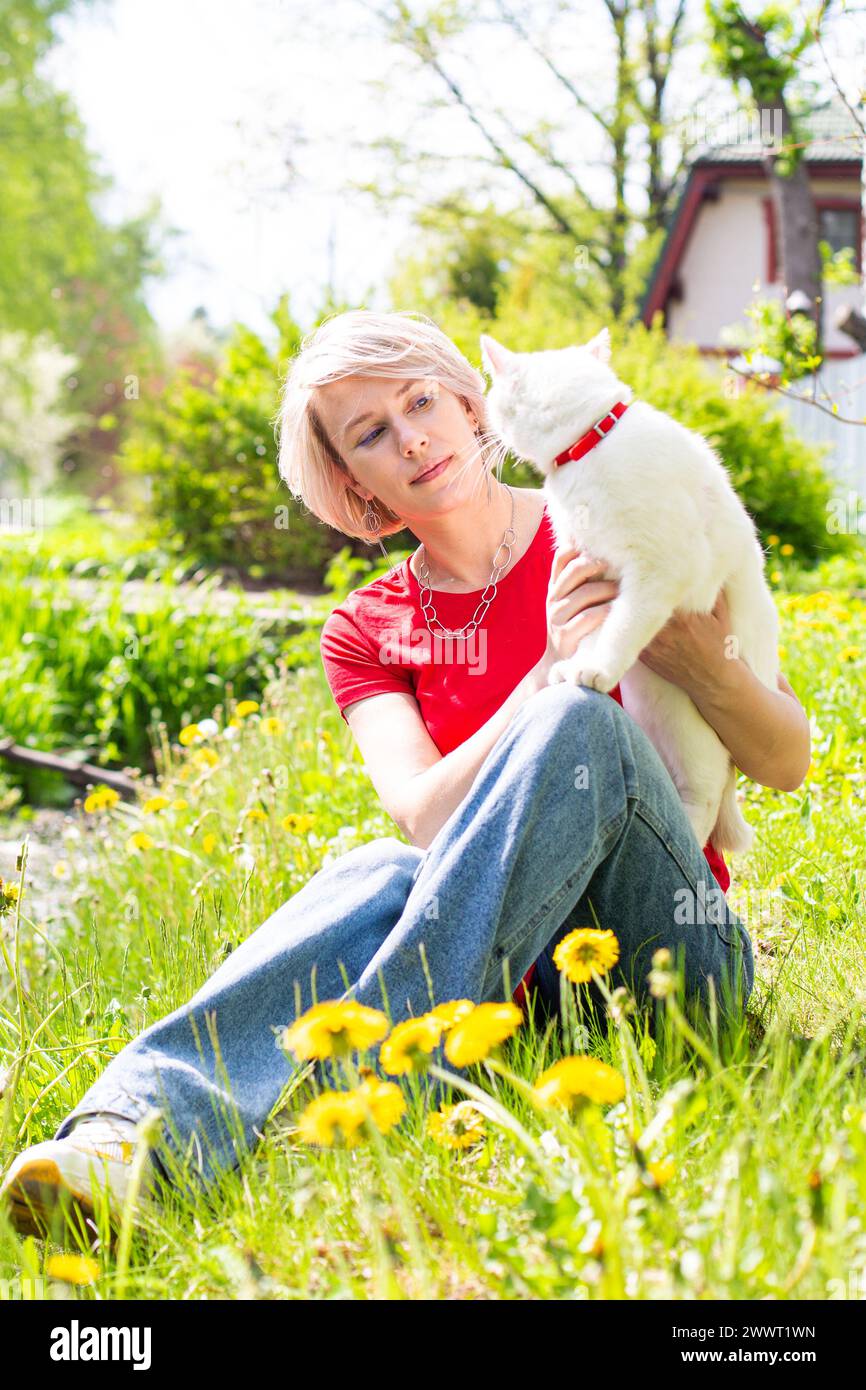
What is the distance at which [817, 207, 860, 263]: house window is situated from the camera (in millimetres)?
15203

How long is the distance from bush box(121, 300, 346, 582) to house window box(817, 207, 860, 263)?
9794 mm

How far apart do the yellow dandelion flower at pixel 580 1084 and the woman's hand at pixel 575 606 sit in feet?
3.06

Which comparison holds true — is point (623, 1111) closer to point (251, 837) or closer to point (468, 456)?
point (468, 456)

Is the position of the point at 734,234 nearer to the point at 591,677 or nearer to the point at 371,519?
the point at 371,519

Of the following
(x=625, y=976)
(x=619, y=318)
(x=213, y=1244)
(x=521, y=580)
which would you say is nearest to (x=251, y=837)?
(x=521, y=580)

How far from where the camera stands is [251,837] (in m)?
3.15

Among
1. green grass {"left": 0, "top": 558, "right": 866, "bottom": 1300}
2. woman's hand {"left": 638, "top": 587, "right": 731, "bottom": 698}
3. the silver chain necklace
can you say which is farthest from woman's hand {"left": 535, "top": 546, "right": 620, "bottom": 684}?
green grass {"left": 0, "top": 558, "right": 866, "bottom": 1300}

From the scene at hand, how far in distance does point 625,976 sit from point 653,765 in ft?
1.19

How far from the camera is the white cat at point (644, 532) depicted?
6.15 ft

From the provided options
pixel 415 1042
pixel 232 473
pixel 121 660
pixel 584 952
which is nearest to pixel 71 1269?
pixel 415 1042

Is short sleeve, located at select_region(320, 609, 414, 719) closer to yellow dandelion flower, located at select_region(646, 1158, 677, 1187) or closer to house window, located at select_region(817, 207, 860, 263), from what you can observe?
yellow dandelion flower, located at select_region(646, 1158, 677, 1187)

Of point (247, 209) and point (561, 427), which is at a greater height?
point (247, 209)

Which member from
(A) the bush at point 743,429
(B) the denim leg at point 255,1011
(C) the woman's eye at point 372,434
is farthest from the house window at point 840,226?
(B) the denim leg at point 255,1011

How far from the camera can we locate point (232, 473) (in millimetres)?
8469
